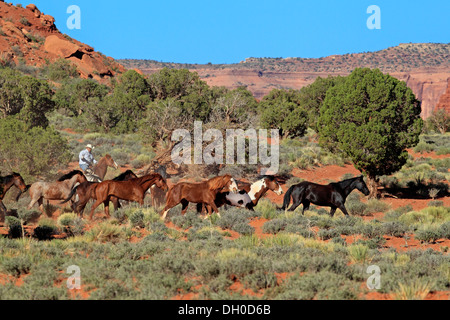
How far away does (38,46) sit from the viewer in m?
88.8

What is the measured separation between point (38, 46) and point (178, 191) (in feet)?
276

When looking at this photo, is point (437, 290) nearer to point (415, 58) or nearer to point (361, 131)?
point (361, 131)

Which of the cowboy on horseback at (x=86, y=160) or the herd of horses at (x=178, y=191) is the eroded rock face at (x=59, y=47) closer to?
the cowboy on horseback at (x=86, y=160)

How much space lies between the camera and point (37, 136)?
22594mm

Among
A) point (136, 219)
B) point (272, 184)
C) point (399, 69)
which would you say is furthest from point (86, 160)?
point (399, 69)

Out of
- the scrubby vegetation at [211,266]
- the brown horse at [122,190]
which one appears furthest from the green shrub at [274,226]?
the brown horse at [122,190]

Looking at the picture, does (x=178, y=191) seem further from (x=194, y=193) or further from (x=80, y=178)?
(x=80, y=178)

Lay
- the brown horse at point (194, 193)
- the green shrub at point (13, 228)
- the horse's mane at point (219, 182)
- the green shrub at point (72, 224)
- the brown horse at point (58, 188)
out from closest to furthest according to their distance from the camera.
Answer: the green shrub at point (13, 228) < the green shrub at point (72, 224) < the horse's mane at point (219, 182) < the brown horse at point (194, 193) < the brown horse at point (58, 188)

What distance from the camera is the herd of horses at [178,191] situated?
15070mm

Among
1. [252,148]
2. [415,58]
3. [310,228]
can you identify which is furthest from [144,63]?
[310,228]

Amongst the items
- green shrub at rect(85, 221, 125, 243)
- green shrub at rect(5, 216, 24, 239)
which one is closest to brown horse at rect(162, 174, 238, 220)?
green shrub at rect(85, 221, 125, 243)

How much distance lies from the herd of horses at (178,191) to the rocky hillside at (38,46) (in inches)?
2574

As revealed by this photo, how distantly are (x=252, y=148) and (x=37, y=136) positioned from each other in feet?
43.9
